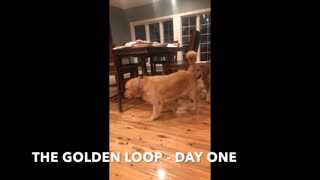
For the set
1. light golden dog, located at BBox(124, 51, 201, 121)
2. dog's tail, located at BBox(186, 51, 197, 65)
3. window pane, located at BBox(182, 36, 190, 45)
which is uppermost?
window pane, located at BBox(182, 36, 190, 45)

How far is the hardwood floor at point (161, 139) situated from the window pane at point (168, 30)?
9.86 feet

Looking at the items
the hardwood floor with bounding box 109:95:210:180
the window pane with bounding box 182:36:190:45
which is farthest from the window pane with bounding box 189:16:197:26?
the hardwood floor with bounding box 109:95:210:180

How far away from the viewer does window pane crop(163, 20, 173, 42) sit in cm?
493

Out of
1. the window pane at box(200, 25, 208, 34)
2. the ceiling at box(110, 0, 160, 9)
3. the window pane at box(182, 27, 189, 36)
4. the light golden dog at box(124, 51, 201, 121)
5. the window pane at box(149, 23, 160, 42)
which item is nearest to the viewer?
the light golden dog at box(124, 51, 201, 121)

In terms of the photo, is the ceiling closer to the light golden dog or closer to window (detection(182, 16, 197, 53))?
window (detection(182, 16, 197, 53))

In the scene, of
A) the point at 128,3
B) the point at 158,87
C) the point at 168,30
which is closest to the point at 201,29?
the point at 168,30

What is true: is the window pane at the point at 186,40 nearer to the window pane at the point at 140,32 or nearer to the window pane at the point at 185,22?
the window pane at the point at 185,22

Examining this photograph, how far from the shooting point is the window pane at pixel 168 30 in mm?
4934

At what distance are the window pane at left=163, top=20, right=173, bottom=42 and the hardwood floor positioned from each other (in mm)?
3006

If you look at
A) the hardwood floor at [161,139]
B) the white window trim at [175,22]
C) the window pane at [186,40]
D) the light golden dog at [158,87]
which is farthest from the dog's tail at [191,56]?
the window pane at [186,40]
